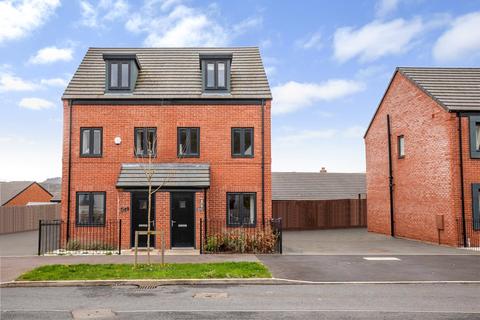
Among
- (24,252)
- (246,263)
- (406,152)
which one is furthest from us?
(406,152)

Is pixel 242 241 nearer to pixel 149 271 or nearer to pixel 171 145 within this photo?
pixel 149 271

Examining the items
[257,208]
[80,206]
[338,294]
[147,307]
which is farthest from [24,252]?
[338,294]

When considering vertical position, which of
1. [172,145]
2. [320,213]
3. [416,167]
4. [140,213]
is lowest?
[320,213]

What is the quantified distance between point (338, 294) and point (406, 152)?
1468 centimetres

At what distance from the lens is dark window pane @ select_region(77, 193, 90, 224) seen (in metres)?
17.9

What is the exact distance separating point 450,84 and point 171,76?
1323 centimetres

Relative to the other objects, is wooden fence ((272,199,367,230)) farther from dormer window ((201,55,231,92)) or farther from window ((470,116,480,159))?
window ((470,116,480,159))

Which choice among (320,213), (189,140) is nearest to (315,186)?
(320,213)

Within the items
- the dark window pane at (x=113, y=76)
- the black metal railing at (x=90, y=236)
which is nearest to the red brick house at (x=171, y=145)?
the dark window pane at (x=113, y=76)

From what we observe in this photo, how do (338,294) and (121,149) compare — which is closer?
(338,294)

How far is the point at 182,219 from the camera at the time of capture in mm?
17391

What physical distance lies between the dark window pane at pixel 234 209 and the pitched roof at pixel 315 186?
43.0 feet

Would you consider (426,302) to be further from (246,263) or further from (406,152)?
(406,152)

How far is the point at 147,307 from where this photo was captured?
27.8ft
